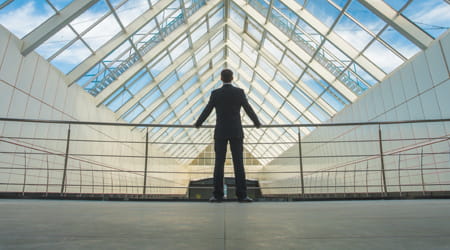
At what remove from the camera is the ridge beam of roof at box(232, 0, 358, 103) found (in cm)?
993

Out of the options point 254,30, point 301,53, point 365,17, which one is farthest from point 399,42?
point 254,30

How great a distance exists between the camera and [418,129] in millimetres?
6645

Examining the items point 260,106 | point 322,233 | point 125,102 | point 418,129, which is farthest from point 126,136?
point 322,233

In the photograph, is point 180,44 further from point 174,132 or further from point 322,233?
point 322,233

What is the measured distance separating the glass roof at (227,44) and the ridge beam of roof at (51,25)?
2 centimetres

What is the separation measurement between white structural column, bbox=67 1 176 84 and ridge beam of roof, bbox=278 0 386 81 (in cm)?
348

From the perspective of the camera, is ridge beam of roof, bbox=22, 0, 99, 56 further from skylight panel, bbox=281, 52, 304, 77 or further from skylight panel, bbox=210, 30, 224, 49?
skylight panel, bbox=210, 30, 224, 49

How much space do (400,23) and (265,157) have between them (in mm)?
4684

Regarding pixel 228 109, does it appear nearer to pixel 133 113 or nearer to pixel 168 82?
pixel 133 113

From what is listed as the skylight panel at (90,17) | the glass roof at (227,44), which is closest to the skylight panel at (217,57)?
the glass roof at (227,44)

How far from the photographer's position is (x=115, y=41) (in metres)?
8.43

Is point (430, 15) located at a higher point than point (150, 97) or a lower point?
lower

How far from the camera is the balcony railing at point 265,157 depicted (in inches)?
163

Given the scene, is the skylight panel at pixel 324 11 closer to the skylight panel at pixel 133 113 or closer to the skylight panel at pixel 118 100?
the skylight panel at pixel 118 100
